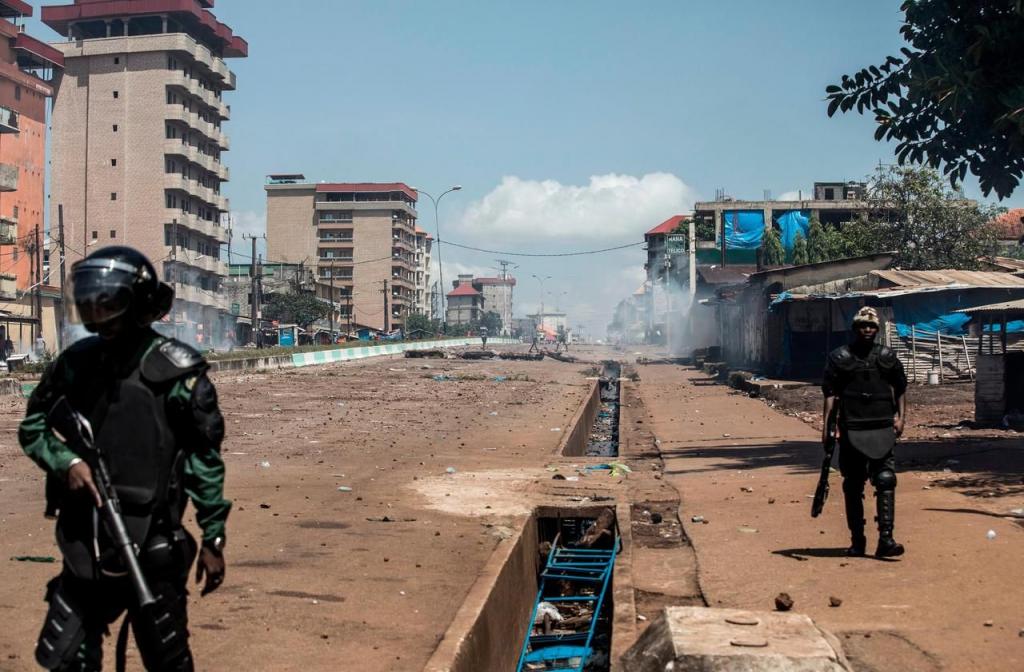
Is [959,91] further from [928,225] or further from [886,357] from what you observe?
[928,225]

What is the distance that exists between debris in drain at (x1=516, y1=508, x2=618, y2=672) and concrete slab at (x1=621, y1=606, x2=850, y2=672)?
2944 mm

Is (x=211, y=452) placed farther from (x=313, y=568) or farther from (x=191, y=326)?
(x=191, y=326)

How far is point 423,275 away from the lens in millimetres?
171625

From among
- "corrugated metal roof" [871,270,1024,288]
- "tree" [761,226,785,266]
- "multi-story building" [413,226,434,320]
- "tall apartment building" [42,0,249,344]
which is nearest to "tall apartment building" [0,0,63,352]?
"tall apartment building" [42,0,249,344]

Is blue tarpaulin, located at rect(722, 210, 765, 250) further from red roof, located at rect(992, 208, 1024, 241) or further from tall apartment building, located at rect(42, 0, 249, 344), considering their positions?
tall apartment building, located at rect(42, 0, 249, 344)

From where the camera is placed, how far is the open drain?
74.2ft

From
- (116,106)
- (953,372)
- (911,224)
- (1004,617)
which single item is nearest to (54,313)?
(116,106)

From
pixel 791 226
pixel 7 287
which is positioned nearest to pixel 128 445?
pixel 7 287

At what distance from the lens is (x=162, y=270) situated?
80250mm

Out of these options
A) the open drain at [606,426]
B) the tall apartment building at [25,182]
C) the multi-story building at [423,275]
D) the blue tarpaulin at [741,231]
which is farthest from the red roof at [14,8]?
the multi-story building at [423,275]

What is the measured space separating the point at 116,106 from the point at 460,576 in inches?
3297

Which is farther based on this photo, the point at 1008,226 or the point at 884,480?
the point at 1008,226

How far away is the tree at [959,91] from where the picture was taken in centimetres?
1185

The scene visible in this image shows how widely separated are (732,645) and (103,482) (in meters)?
2.68
